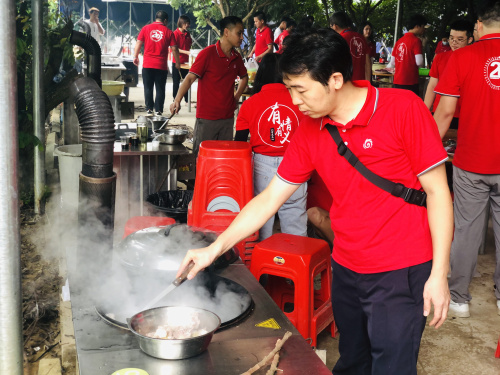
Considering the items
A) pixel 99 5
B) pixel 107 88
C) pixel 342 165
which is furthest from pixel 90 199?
pixel 99 5

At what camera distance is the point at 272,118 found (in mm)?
4859

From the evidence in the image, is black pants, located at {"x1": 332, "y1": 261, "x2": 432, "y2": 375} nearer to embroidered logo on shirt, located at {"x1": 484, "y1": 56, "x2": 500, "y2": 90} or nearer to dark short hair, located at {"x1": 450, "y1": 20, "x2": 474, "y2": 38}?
embroidered logo on shirt, located at {"x1": 484, "y1": 56, "x2": 500, "y2": 90}

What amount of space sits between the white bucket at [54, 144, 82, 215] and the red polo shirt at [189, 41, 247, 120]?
67.4 inches

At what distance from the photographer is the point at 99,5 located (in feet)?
90.1

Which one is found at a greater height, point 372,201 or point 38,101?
point 38,101

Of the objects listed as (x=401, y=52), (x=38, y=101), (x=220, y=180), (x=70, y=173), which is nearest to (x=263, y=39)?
(x=401, y=52)

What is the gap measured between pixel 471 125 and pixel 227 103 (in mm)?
3401

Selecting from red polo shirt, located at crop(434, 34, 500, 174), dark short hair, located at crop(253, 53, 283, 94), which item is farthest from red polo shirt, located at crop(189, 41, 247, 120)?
red polo shirt, located at crop(434, 34, 500, 174)

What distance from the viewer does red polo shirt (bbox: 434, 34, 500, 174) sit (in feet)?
14.1

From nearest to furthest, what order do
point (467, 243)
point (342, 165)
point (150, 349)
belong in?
point (150, 349) → point (342, 165) → point (467, 243)

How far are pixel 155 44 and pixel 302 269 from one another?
9.74m

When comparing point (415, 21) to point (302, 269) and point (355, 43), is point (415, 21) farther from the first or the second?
point (302, 269)

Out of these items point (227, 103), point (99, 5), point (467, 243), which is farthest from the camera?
point (99, 5)

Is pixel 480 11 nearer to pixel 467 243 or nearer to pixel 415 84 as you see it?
pixel 467 243
